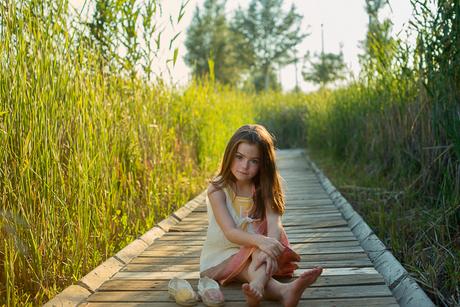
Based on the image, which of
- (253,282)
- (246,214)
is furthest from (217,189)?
(253,282)

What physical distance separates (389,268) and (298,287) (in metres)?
0.69

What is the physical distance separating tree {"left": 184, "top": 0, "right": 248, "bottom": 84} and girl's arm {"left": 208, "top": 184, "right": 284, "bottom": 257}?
31337 mm

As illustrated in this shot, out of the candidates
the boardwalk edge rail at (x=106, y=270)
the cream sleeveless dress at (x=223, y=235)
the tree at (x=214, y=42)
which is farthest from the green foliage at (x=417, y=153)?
the tree at (x=214, y=42)

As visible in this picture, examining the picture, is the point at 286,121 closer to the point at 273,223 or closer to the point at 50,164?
the point at 273,223

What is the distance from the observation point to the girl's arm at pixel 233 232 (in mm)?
2059

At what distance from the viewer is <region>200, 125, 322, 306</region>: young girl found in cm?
215

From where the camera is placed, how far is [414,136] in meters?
4.05

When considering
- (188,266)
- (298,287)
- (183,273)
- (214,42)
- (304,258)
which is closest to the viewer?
(298,287)

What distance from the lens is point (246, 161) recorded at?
2.24m

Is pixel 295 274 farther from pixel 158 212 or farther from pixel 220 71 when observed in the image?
pixel 220 71

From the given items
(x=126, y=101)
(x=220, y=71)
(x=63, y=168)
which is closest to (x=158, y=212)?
(x=126, y=101)

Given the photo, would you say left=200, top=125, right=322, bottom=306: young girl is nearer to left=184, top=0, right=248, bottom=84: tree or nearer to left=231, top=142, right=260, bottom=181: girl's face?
left=231, top=142, right=260, bottom=181: girl's face

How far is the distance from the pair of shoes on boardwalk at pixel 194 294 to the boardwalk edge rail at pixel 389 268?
2.29 feet

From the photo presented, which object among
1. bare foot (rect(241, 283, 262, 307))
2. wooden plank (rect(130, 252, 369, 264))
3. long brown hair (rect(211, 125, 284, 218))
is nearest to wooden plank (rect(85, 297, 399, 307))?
bare foot (rect(241, 283, 262, 307))
